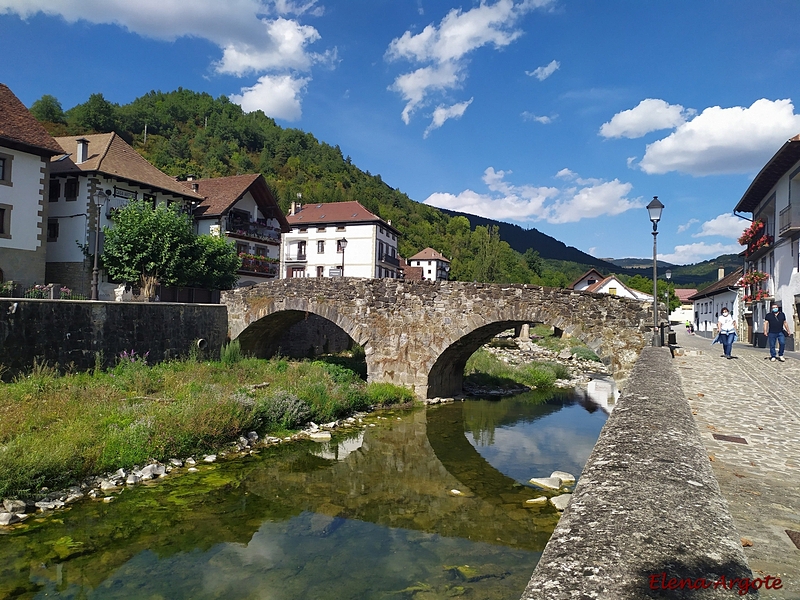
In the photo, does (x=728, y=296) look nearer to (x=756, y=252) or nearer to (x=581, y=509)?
(x=756, y=252)

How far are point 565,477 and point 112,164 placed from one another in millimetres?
23008

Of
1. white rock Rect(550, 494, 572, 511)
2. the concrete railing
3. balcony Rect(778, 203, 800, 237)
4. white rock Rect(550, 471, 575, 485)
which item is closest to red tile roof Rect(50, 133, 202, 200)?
white rock Rect(550, 471, 575, 485)

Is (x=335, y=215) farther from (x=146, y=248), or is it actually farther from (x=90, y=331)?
(x=90, y=331)

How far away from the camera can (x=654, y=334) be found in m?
12.6

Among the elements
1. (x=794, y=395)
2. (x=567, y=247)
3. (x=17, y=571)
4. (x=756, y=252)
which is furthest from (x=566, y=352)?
(x=567, y=247)

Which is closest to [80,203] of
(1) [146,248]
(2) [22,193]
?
(2) [22,193]

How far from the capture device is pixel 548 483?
917 centimetres

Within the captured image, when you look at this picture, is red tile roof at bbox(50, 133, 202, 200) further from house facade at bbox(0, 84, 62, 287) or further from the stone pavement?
the stone pavement

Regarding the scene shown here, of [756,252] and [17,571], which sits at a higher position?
[756,252]

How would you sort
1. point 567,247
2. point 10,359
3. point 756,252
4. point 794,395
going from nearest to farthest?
point 794,395 → point 10,359 → point 756,252 → point 567,247

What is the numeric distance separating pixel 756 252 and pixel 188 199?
28.9 m

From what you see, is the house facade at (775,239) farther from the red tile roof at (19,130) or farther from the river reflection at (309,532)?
the red tile roof at (19,130)

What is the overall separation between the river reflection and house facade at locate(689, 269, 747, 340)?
23.5 m

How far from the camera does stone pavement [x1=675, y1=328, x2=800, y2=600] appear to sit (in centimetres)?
278
